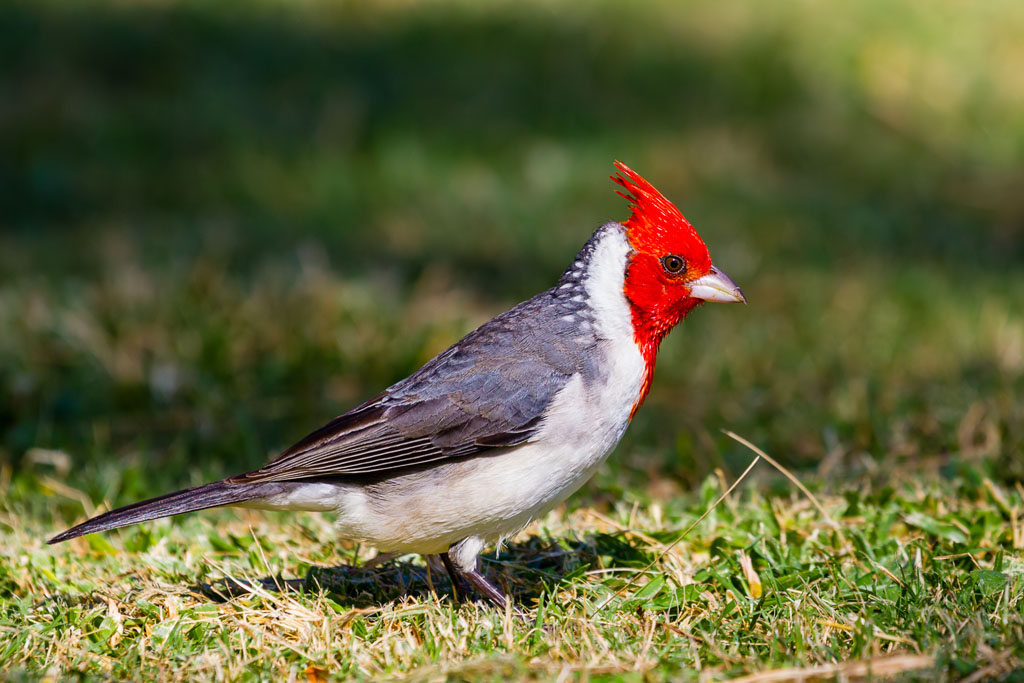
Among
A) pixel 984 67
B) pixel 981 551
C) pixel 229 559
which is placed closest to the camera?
pixel 981 551

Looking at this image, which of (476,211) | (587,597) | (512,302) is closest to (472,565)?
(587,597)

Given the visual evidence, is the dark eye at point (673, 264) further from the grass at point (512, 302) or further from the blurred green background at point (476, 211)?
the blurred green background at point (476, 211)

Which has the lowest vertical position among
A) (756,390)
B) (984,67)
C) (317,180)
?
(756,390)

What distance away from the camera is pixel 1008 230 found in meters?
8.84

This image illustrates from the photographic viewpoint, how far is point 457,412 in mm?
3467

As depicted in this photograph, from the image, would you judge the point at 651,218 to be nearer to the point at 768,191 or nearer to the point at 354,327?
the point at 354,327

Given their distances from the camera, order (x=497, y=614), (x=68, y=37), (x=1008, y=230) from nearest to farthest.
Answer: (x=497, y=614)
(x=1008, y=230)
(x=68, y=37)

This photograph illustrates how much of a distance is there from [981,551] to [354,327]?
3.54 metres

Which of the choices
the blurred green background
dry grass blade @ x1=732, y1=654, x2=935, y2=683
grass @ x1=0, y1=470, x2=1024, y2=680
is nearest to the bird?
grass @ x1=0, y1=470, x2=1024, y2=680

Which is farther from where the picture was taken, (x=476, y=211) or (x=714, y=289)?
(x=476, y=211)

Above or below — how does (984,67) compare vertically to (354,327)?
above

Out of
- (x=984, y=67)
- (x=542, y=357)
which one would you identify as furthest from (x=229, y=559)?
(x=984, y=67)

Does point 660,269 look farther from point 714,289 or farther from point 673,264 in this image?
point 714,289

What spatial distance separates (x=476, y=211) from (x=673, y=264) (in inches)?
186
